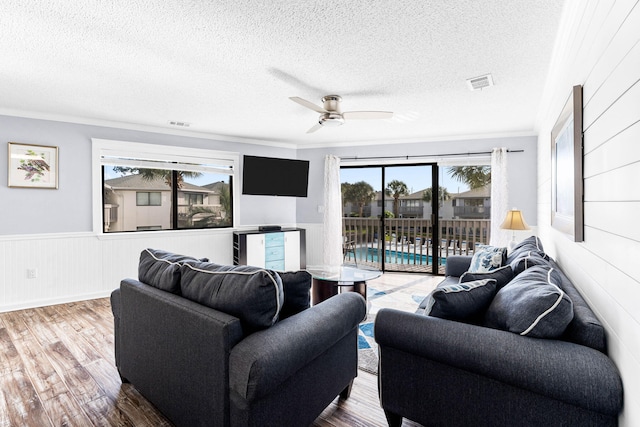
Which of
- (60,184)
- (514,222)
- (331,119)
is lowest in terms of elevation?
(514,222)

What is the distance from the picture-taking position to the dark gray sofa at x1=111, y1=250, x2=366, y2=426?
1.38m

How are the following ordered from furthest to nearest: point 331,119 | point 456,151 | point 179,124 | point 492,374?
1. point 456,151
2. point 179,124
3. point 331,119
4. point 492,374

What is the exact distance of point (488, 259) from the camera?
2840mm

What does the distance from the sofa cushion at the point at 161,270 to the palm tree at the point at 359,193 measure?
13.5ft

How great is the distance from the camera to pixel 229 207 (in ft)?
18.1

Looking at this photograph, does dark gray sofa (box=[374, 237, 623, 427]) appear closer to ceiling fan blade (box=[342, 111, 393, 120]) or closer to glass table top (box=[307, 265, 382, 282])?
glass table top (box=[307, 265, 382, 282])

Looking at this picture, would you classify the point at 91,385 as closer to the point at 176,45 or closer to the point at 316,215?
the point at 176,45

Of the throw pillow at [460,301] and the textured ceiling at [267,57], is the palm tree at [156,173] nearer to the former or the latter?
the textured ceiling at [267,57]

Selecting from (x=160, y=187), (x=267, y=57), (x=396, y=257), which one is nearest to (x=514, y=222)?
(x=396, y=257)

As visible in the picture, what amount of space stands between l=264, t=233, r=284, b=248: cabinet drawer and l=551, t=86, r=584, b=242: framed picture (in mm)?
3746

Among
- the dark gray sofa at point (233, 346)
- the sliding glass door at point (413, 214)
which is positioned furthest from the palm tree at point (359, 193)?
the dark gray sofa at point (233, 346)

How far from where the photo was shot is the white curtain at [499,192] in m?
4.92

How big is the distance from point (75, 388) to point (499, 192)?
17.1 feet

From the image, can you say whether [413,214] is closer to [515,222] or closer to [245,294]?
[515,222]
